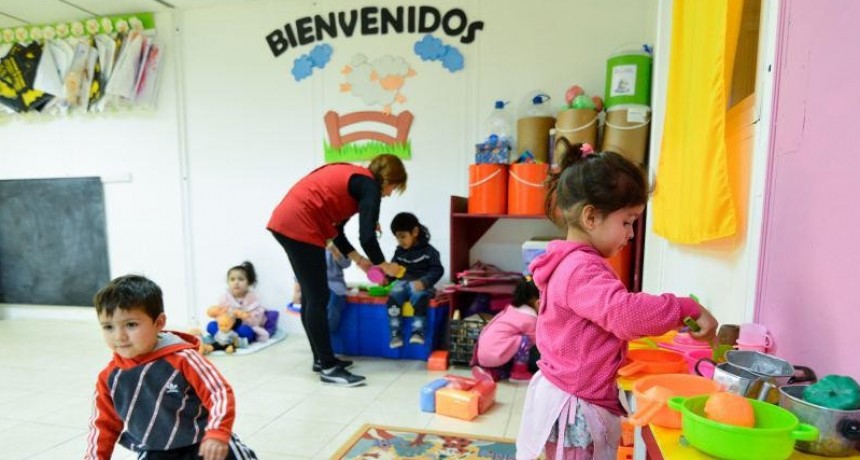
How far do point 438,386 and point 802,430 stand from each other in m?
1.82

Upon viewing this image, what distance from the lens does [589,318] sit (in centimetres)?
94

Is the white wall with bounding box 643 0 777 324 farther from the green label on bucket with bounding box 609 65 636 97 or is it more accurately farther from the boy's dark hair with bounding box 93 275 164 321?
the boy's dark hair with bounding box 93 275 164 321

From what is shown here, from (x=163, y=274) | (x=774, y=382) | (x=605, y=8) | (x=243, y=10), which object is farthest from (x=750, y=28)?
(x=163, y=274)

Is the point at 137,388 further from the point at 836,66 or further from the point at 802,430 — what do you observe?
A: the point at 836,66

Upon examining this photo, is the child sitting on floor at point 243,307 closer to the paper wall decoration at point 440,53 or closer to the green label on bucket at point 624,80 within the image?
the paper wall decoration at point 440,53

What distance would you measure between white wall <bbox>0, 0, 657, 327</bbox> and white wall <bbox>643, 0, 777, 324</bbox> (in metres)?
1.05

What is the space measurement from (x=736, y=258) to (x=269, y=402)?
2.08 m

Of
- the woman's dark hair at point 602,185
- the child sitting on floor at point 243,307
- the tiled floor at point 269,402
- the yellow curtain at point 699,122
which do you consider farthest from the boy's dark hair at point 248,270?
the woman's dark hair at point 602,185

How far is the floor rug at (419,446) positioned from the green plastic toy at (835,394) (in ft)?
4.23

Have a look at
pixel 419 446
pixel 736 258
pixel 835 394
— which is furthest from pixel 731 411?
pixel 419 446

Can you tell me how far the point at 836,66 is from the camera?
2.81 ft

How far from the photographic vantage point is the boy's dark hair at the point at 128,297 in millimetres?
1169

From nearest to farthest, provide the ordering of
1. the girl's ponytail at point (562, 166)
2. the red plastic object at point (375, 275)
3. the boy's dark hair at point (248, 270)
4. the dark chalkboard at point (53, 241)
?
A: the girl's ponytail at point (562, 166) → the red plastic object at point (375, 275) → the boy's dark hair at point (248, 270) → the dark chalkboard at point (53, 241)

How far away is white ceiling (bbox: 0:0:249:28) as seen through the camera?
3555 mm
